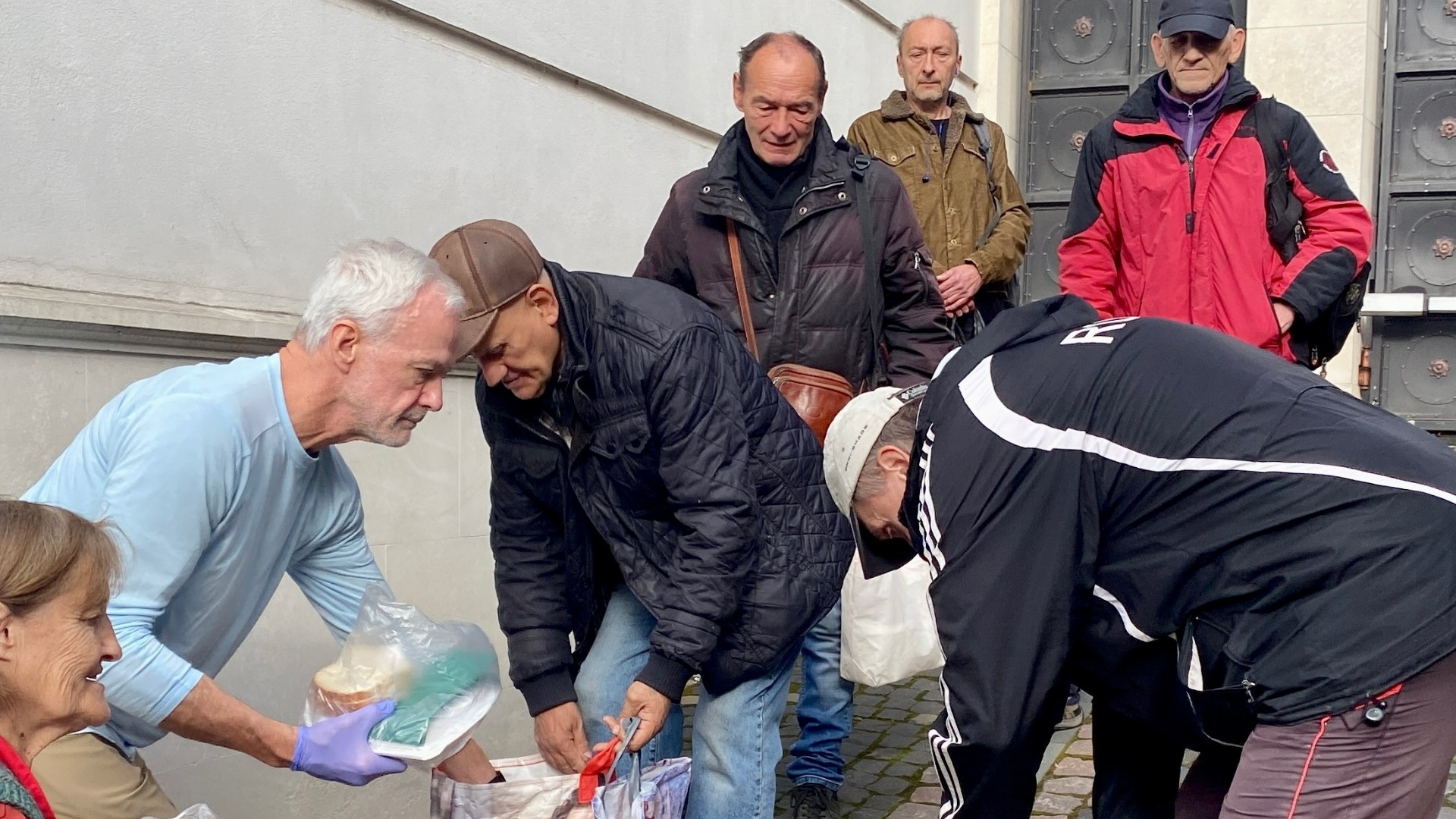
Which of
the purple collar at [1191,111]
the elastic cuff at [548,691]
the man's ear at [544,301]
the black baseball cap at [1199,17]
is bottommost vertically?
the elastic cuff at [548,691]

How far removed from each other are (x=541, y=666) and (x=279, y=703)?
120 centimetres

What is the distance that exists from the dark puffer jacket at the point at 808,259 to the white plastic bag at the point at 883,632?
606mm

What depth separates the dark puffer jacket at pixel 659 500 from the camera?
2.95m

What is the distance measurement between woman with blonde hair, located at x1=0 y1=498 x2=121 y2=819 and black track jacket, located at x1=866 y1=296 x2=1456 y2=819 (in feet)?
3.81

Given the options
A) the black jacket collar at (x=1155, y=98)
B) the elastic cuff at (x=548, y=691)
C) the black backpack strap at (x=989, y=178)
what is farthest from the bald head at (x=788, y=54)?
the elastic cuff at (x=548, y=691)

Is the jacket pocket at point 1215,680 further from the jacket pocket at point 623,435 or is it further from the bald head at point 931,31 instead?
the bald head at point 931,31

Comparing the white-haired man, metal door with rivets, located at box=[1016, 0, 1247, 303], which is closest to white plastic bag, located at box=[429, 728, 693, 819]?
the white-haired man

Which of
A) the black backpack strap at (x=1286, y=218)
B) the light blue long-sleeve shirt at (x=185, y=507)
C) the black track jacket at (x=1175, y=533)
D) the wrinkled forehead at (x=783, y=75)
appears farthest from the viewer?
the black backpack strap at (x=1286, y=218)

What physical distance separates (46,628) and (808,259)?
248cm

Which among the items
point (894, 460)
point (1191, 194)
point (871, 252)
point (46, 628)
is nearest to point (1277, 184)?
point (1191, 194)

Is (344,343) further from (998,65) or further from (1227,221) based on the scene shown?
(998,65)

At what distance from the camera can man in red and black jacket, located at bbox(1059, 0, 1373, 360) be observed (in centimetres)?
415

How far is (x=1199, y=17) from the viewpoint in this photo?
415 cm

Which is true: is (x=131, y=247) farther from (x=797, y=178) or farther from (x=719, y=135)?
(x=719, y=135)
